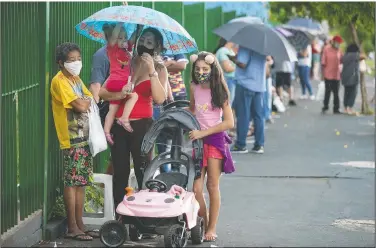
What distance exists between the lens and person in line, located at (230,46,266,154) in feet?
48.9

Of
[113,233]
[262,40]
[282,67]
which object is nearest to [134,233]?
[113,233]

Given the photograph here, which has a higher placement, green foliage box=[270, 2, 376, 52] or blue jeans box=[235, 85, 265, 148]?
green foliage box=[270, 2, 376, 52]

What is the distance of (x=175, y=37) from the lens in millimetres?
9422

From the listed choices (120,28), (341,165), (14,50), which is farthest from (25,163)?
(341,165)

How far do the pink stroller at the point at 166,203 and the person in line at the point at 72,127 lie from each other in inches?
21.2

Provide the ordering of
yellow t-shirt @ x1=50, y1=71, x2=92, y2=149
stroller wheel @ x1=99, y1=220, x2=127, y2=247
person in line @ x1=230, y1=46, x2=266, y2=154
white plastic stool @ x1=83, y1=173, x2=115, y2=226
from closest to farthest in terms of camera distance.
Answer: stroller wheel @ x1=99, y1=220, x2=127, y2=247 < yellow t-shirt @ x1=50, y1=71, x2=92, y2=149 < white plastic stool @ x1=83, y1=173, x2=115, y2=226 < person in line @ x1=230, y1=46, x2=266, y2=154

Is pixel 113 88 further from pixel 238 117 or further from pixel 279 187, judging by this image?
pixel 238 117

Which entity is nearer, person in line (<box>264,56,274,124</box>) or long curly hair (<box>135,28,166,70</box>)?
long curly hair (<box>135,28,166,70</box>)

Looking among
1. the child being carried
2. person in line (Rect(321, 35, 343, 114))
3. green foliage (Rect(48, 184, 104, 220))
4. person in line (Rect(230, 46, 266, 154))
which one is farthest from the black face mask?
person in line (Rect(321, 35, 343, 114))

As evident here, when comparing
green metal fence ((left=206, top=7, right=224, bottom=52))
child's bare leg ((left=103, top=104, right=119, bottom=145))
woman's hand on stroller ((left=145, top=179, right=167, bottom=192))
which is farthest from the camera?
green metal fence ((left=206, top=7, right=224, bottom=52))

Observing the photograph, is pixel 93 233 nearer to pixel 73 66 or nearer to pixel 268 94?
pixel 73 66

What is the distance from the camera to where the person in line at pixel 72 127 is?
331 inches

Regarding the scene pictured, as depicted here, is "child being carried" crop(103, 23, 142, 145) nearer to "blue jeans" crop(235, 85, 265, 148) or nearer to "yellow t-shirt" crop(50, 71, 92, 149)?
"yellow t-shirt" crop(50, 71, 92, 149)

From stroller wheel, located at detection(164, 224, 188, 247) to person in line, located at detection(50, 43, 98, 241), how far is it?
0.93 m
